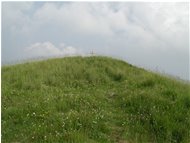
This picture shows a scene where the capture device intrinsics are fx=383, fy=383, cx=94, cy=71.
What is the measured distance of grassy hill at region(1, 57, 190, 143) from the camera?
34.2ft

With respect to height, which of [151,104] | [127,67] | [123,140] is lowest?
[123,140]

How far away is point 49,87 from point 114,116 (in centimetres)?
388

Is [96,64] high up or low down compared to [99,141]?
up

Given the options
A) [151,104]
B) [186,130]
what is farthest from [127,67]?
[186,130]

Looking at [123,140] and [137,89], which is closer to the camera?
[123,140]

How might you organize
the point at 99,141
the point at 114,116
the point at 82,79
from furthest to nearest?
the point at 82,79 → the point at 114,116 → the point at 99,141

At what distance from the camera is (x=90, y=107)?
12.4 meters

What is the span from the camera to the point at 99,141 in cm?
1002

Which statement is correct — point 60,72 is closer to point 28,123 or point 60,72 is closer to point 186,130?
point 28,123

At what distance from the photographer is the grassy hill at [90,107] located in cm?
1044

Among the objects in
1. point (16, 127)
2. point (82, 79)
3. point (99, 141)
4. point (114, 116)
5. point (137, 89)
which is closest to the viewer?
point (99, 141)

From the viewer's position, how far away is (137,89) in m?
14.7

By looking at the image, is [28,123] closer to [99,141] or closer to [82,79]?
[99,141]

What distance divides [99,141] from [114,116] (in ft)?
6.51
